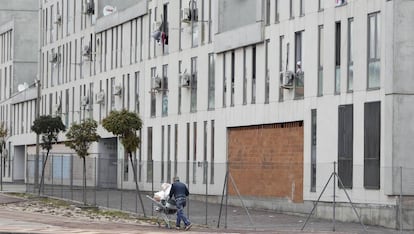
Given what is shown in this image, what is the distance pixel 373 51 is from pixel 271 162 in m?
8.32

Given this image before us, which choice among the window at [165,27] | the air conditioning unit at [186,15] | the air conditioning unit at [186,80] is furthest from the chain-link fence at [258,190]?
the air conditioning unit at [186,15]

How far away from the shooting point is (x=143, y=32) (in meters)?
58.5

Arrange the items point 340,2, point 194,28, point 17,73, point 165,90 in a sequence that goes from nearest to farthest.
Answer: point 340,2 < point 194,28 < point 165,90 < point 17,73

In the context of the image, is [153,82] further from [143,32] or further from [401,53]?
[401,53]

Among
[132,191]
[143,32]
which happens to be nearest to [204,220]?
[132,191]

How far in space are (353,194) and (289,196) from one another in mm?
4558

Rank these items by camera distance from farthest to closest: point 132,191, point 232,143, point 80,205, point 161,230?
point 132,191 < point 232,143 < point 80,205 < point 161,230

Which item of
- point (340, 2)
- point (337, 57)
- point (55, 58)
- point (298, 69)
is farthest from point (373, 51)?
point (55, 58)

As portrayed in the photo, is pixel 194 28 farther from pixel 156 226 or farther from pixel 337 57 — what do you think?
pixel 156 226

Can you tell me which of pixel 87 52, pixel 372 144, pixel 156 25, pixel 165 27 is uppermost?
pixel 156 25

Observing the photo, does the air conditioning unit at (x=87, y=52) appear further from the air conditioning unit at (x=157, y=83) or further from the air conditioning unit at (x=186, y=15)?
the air conditioning unit at (x=186, y=15)

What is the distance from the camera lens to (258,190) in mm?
42312

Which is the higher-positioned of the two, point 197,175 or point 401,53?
point 401,53

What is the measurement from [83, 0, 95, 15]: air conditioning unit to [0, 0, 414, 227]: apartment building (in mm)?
1943
